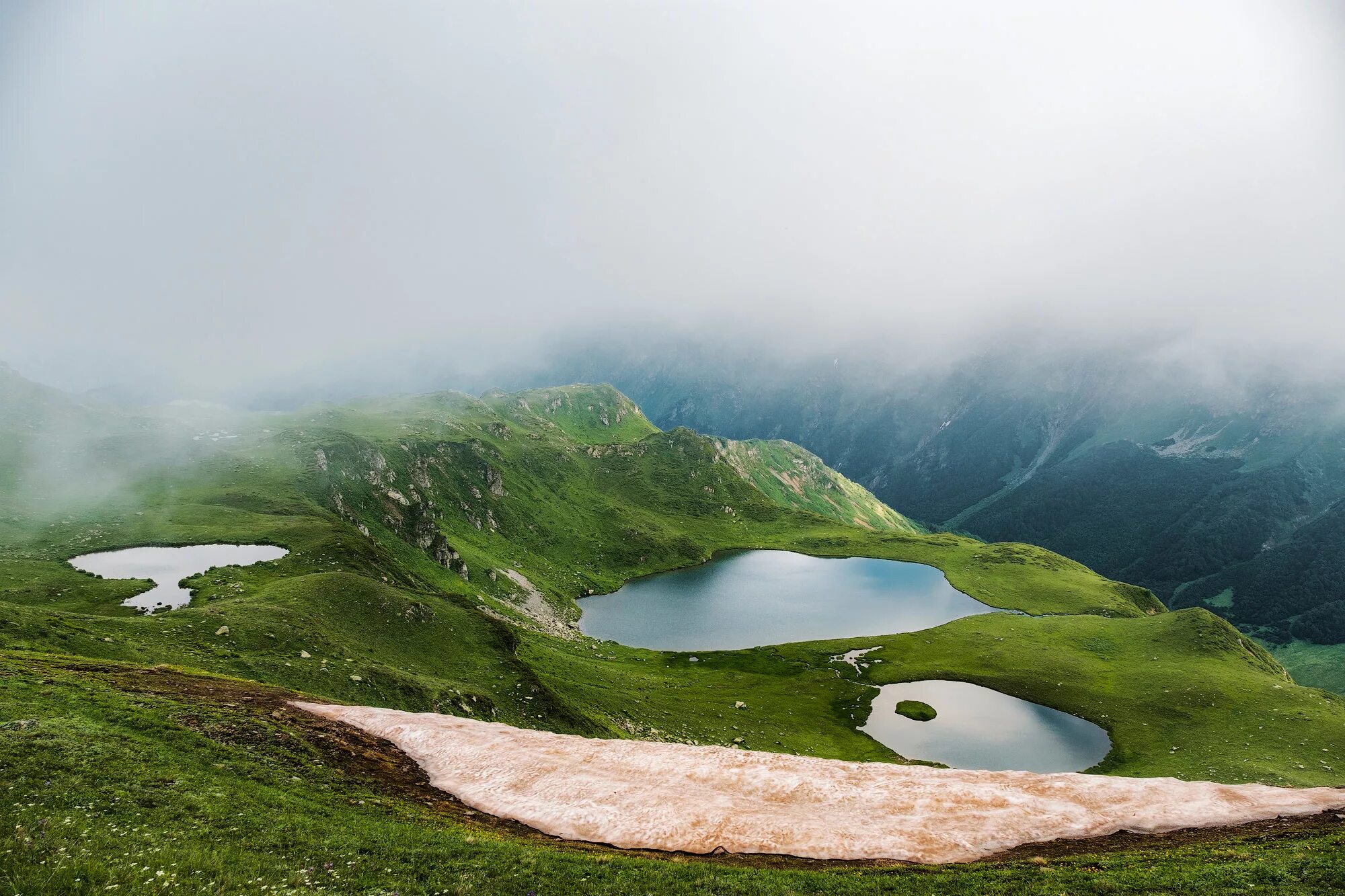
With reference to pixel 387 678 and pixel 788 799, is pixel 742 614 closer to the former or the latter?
pixel 387 678

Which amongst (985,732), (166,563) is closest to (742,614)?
(985,732)

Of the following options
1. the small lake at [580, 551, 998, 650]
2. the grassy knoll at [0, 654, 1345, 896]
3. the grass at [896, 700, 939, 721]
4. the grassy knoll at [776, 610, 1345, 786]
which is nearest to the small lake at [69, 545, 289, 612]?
the grassy knoll at [0, 654, 1345, 896]

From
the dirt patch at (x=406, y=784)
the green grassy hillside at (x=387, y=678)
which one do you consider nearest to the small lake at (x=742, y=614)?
the green grassy hillside at (x=387, y=678)

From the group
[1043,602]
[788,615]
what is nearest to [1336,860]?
[788,615]

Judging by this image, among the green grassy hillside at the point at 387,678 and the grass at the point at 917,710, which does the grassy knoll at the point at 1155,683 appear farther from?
the grass at the point at 917,710

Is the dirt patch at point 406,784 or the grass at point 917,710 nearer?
the dirt patch at point 406,784

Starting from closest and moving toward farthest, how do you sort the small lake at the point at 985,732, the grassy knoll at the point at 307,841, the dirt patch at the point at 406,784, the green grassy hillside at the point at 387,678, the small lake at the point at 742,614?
the grassy knoll at the point at 307,841 → the green grassy hillside at the point at 387,678 → the dirt patch at the point at 406,784 → the small lake at the point at 985,732 → the small lake at the point at 742,614
